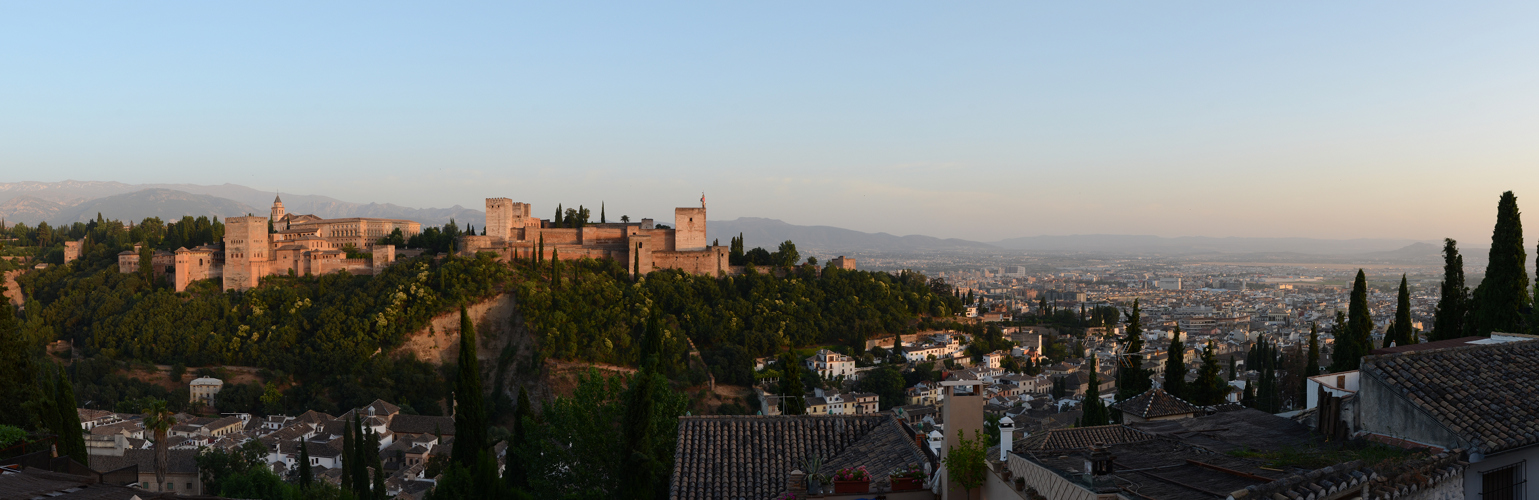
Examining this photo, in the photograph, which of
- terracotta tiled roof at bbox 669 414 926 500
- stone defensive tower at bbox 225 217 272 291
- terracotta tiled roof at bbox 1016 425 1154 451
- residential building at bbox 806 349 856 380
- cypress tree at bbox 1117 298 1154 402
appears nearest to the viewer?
terracotta tiled roof at bbox 669 414 926 500

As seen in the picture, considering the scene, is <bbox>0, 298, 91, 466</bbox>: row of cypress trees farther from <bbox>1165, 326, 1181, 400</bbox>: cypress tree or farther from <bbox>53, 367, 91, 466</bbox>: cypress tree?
<bbox>1165, 326, 1181, 400</bbox>: cypress tree

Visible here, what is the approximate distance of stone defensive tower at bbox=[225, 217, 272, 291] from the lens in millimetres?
49375

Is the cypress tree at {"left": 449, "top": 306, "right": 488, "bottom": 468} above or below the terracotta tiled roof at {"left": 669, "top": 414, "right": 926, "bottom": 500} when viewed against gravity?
below

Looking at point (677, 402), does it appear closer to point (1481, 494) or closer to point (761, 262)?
point (1481, 494)

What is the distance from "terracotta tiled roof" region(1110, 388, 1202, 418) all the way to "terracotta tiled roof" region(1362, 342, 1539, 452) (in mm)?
12347

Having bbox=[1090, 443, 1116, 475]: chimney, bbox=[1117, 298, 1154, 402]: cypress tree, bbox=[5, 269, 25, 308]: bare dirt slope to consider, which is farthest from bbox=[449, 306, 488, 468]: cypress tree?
bbox=[5, 269, 25, 308]: bare dirt slope

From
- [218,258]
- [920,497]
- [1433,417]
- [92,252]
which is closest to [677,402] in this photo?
[920,497]

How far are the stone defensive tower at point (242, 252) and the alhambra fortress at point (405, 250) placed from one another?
0.05 meters

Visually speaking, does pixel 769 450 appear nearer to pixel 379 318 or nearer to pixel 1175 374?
pixel 1175 374

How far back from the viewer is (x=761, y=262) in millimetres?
56562

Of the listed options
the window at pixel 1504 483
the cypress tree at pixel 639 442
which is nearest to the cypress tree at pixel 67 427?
the cypress tree at pixel 639 442

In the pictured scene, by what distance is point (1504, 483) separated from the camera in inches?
236

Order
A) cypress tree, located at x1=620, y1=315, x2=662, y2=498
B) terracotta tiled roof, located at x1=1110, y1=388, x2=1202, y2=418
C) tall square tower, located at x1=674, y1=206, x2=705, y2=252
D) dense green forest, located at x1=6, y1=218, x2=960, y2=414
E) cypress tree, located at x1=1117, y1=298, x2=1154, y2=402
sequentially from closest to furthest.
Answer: cypress tree, located at x1=620, y1=315, x2=662, y2=498 < terracotta tiled roof, located at x1=1110, y1=388, x2=1202, y2=418 < cypress tree, located at x1=1117, y1=298, x2=1154, y2=402 < dense green forest, located at x1=6, y1=218, x2=960, y2=414 < tall square tower, located at x1=674, y1=206, x2=705, y2=252

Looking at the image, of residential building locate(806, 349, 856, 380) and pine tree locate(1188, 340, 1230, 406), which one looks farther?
residential building locate(806, 349, 856, 380)
